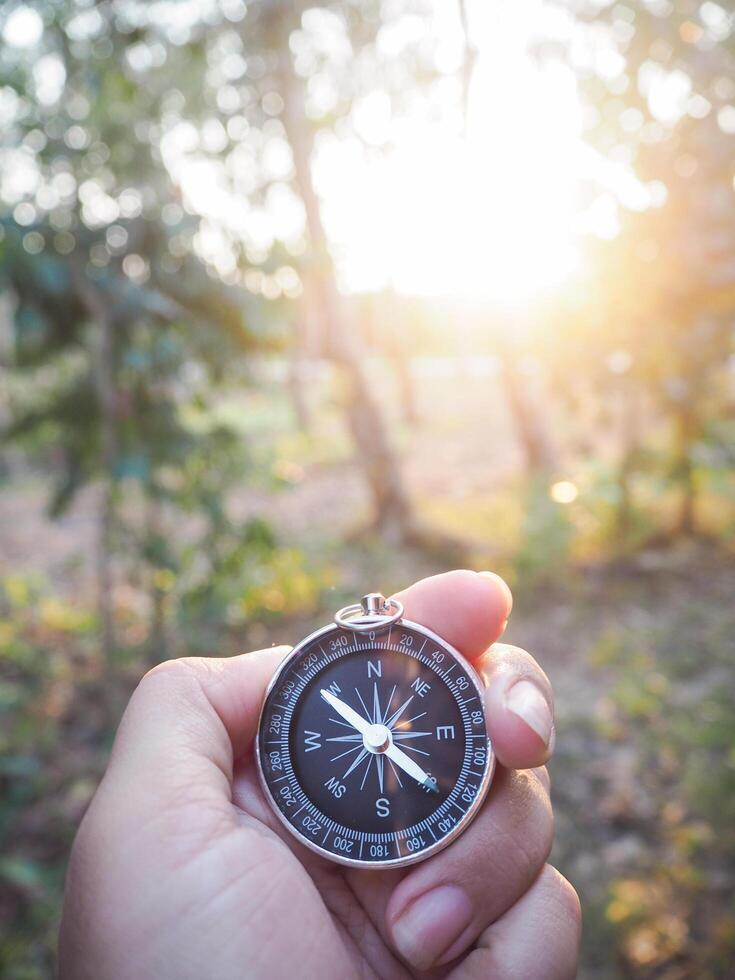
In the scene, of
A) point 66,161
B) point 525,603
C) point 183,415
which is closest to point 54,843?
point 183,415

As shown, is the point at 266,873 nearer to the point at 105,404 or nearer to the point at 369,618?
A: the point at 369,618

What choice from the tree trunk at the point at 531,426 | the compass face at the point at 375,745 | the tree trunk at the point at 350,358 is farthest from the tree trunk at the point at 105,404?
the tree trunk at the point at 531,426

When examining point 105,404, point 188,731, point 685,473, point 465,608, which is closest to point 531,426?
point 685,473

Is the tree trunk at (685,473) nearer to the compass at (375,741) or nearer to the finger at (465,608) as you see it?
the finger at (465,608)

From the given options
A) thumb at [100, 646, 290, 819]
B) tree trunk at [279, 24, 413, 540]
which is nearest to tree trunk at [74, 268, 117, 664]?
thumb at [100, 646, 290, 819]

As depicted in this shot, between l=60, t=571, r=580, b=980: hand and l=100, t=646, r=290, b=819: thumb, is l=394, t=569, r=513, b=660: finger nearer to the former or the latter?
l=60, t=571, r=580, b=980: hand

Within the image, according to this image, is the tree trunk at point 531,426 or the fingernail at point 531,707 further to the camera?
the tree trunk at point 531,426

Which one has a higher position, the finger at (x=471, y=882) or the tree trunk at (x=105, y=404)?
the tree trunk at (x=105, y=404)
